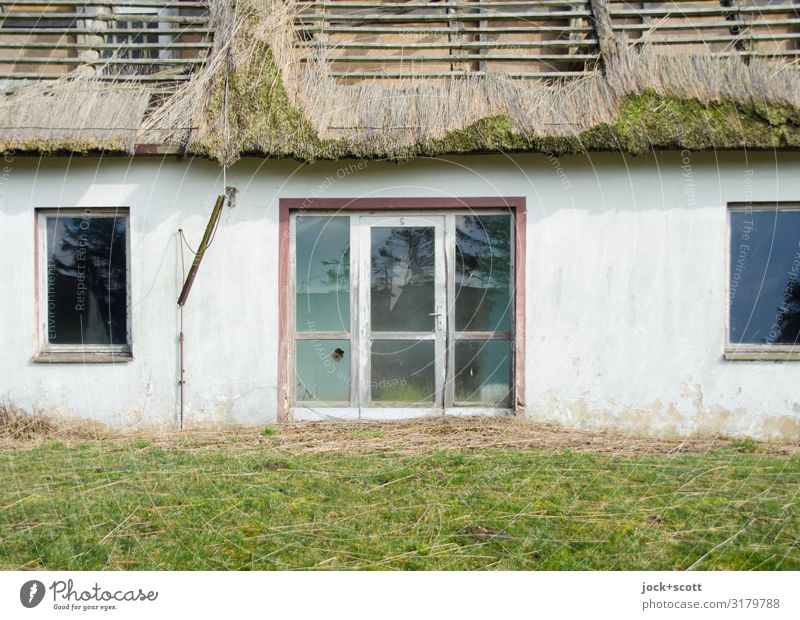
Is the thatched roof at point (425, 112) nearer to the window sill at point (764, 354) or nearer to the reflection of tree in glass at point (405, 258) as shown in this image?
the reflection of tree in glass at point (405, 258)

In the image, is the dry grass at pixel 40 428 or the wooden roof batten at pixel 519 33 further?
the wooden roof batten at pixel 519 33

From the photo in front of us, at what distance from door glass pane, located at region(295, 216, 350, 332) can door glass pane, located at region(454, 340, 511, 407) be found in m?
1.08

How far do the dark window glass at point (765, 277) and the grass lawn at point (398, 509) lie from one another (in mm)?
1317

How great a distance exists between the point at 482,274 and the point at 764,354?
8.03ft

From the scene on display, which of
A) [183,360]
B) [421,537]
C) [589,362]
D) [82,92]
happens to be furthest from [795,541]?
[82,92]

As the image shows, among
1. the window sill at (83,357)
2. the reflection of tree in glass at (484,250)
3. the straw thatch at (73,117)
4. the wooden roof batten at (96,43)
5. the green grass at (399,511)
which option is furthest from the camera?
the wooden roof batten at (96,43)

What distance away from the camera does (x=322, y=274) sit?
21.2ft

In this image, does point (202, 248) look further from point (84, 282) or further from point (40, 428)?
point (40, 428)

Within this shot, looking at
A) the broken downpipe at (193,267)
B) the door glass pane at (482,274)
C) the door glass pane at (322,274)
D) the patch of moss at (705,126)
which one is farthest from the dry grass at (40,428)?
the patch of moss at (705,126)

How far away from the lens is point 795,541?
3.28 metres

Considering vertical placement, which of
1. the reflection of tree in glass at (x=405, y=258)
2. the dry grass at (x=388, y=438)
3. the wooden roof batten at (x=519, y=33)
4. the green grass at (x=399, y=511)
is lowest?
the green grass at (x=399, y=511)

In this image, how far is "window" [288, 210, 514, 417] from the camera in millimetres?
6379

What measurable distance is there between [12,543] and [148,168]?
3.71 m

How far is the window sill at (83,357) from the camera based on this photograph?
6.23 meters
